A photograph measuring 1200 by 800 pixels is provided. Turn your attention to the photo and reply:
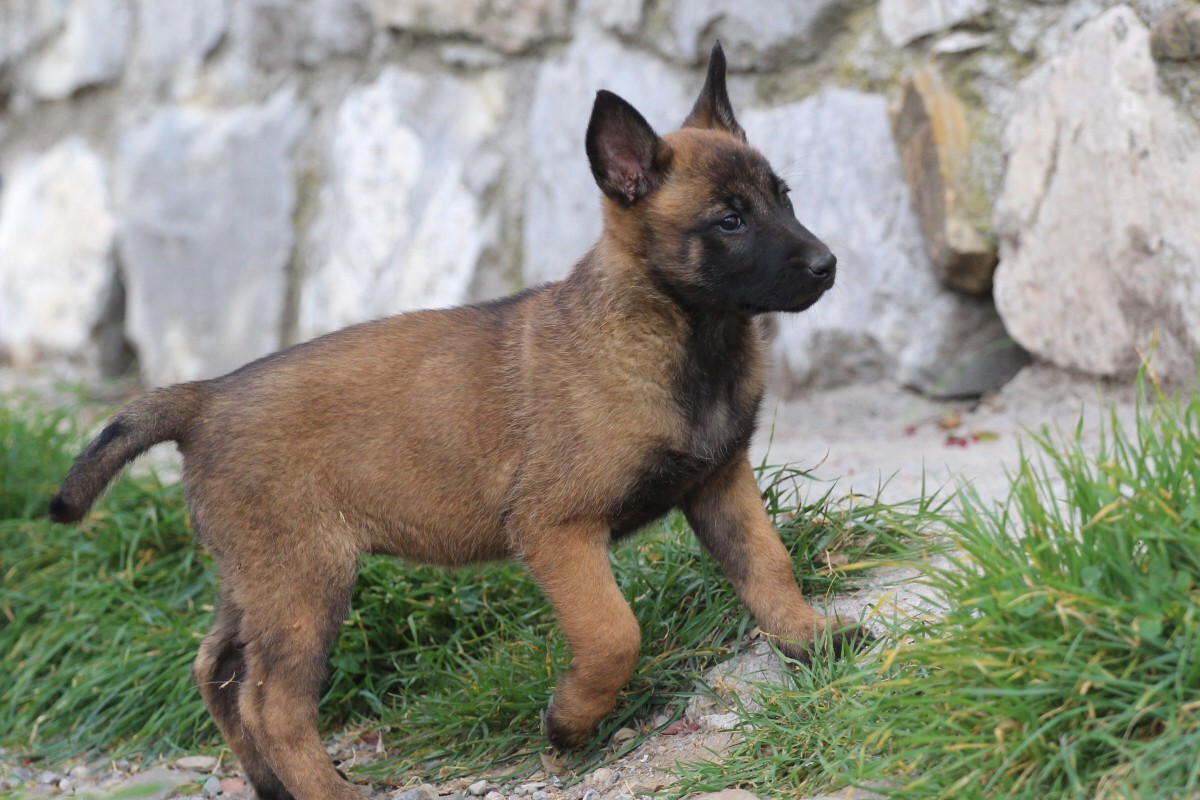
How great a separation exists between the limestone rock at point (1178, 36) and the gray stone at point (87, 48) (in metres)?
4.57

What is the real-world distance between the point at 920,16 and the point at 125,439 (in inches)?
112

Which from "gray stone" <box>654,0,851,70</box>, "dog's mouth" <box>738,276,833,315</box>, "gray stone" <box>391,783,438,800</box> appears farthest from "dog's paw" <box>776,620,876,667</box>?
"gray stone" <box>654,0,851,70</box>

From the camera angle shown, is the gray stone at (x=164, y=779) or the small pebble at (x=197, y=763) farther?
the small pebble at (x=197, y=763)

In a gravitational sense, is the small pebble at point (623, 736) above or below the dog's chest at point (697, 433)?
below

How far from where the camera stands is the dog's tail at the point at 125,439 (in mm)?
3137

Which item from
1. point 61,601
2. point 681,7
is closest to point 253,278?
point 61,601

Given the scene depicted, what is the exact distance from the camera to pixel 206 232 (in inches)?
239

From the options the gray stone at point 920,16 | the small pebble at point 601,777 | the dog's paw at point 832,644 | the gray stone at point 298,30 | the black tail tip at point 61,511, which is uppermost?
the gray stone at point 920,16

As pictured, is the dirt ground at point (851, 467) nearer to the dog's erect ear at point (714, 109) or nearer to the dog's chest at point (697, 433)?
the dog's chest at point (697, 433)

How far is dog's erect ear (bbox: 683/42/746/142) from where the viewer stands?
11.8 feet

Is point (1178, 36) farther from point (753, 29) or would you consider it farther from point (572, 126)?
point (572, 126)

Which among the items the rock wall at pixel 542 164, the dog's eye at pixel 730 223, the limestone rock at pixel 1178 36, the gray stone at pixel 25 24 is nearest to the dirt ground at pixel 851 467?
the rock wall at pixel 542 164

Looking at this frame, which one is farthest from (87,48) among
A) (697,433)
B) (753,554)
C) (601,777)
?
(601,777)

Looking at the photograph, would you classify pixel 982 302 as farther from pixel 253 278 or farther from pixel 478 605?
pixel 253 278
